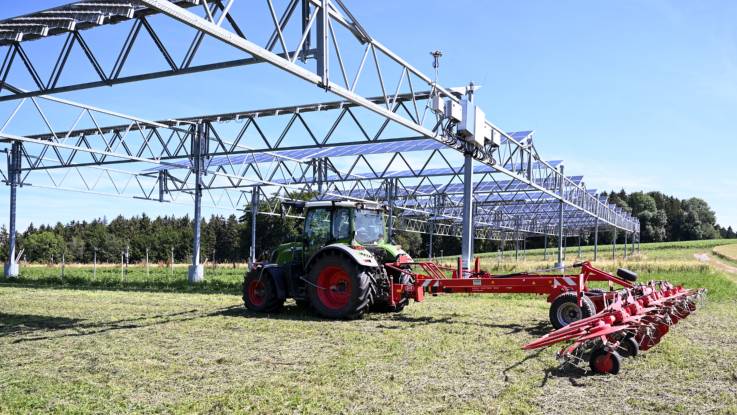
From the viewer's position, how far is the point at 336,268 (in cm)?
1167

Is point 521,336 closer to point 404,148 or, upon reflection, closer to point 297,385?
point 297,385

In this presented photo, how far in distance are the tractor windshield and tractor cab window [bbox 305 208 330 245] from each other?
617 mm

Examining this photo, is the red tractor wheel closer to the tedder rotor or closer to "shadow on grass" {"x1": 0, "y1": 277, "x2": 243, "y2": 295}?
the tedder rotor

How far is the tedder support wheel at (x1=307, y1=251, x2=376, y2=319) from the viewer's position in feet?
37.0

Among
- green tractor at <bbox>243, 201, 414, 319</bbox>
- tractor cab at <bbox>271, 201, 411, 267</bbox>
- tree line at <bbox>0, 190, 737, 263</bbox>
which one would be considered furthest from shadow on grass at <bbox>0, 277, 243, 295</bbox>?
tree line at <bbox>0, 190, 737, 263</bbox>

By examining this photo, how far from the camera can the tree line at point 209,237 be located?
68.1 m

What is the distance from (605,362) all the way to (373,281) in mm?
5378

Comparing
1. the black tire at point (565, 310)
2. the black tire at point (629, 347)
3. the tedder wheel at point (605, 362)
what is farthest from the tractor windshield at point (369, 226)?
the tedder wheel at point (605, 362)

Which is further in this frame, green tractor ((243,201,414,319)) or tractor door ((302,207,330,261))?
tractor door ((302,207,330,261))

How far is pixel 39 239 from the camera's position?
7631 cm

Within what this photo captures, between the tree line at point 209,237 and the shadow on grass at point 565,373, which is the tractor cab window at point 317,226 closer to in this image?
the shadow on grass at point 565,373

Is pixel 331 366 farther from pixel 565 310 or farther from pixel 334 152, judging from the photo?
pixel 334 152

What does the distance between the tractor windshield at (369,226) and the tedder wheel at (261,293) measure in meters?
2.05

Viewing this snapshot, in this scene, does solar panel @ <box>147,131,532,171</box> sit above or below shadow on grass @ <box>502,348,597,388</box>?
above
